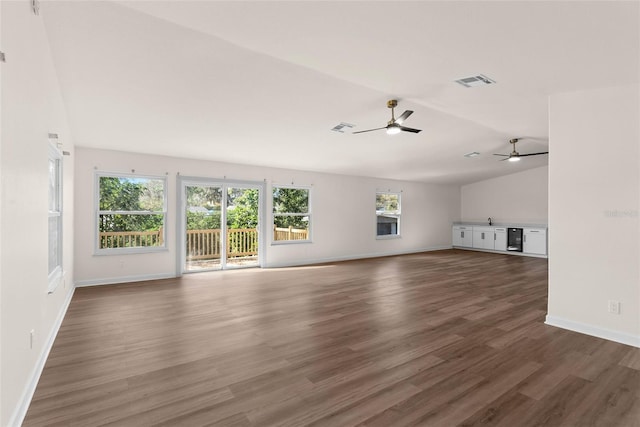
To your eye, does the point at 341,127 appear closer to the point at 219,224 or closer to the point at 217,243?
the point at 219,224

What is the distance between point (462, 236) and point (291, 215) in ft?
20.6

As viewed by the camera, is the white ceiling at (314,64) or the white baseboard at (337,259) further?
the white baseboard at (337,259)

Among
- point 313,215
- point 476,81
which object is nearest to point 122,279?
point 313,215

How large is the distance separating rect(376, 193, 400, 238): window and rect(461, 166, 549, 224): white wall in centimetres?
311

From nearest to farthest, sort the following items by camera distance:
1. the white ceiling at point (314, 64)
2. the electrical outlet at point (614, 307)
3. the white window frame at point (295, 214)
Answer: the white ceiling at point (314, 64) → the electrical outlet at point (614, 307) → the white window frame at point (295, 214)

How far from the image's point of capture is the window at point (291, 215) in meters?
7.89

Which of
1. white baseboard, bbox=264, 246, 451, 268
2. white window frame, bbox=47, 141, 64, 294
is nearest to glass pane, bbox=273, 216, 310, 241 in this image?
white baseboard, bbox=264, 246, 451, 268

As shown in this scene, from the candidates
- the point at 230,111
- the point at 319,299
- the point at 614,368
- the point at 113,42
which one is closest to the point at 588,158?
the point at 614,368

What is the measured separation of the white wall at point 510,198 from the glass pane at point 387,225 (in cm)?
324

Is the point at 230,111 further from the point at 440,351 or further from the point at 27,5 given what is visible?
the point at 440,351

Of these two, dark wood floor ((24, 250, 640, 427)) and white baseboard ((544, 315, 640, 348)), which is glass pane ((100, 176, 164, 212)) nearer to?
dark wood floor ((24, 250, 640, 427))

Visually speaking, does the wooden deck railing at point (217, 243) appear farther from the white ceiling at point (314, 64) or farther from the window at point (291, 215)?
the white ceiling at point (314, 64)

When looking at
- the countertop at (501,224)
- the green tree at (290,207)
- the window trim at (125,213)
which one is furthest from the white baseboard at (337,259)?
the window trim at (125,213)

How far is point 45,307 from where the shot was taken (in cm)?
280
